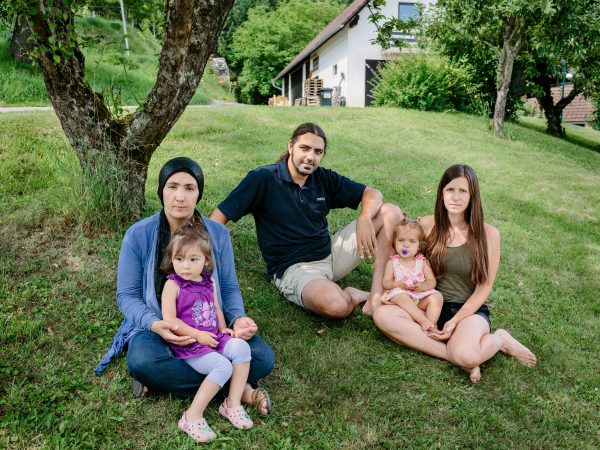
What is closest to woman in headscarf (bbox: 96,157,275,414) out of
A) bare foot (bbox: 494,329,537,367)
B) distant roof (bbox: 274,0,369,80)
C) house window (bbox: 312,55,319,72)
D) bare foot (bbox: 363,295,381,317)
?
bare foot (bbox: 363,295,381,317)

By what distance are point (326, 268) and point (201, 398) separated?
182 centimetres

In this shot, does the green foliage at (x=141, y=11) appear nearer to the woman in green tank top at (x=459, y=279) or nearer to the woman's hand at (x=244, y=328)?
the woman's hand at (x=244, y=328)

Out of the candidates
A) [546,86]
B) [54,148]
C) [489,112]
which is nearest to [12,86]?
[54,148]

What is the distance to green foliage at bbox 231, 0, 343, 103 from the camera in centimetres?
4222

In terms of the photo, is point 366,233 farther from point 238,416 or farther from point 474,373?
point 238,416

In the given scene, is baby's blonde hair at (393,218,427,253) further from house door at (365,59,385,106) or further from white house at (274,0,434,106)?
house door at (365,59,385,106)

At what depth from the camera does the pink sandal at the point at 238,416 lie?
2793mm

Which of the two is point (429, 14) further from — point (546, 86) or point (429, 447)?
point (429, 447)

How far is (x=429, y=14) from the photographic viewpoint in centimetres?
1716

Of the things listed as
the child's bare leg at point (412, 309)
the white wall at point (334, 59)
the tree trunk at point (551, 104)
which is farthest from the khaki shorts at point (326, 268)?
the white wall at point (334, 59)

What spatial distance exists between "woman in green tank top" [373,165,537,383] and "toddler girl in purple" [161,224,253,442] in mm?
1376

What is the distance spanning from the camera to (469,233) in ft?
12.5

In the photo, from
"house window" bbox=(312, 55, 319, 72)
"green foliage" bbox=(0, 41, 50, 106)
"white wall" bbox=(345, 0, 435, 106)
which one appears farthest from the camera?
"house window" bbox=(312, 55, 319, 72)

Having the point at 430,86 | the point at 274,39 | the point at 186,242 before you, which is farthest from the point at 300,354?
the point at 274,39
